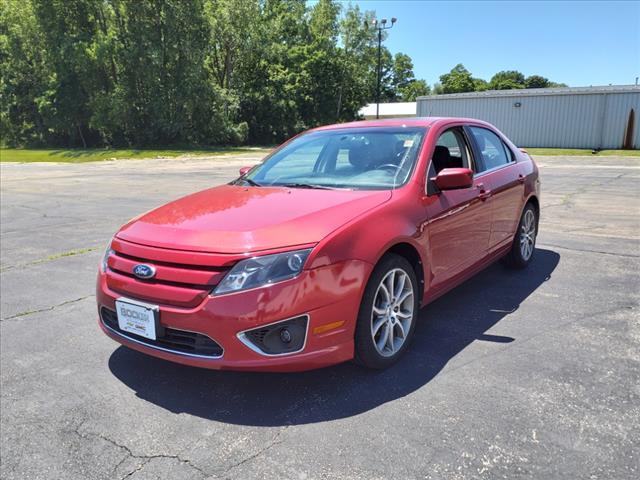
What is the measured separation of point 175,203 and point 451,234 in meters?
2.10

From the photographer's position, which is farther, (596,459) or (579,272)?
(579,272)

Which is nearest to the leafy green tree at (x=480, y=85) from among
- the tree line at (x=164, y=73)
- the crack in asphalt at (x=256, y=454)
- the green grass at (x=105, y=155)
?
the tree line at (x=164, y=73)

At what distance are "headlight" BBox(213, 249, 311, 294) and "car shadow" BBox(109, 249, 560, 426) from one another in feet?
2.45

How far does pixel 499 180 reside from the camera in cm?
465

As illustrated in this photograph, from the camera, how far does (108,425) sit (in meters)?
2.76

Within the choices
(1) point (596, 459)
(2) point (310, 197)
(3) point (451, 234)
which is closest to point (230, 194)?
(2) point (310, 197)

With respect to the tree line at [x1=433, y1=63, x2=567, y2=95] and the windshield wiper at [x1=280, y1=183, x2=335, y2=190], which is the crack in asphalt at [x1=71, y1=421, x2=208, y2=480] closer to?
the windshield wiper at [x1=280, y1=183, x2=335, y2=190]

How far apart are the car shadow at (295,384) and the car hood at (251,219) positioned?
920 millimetres

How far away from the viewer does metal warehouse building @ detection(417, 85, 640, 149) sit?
1177 inches

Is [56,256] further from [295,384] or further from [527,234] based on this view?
[527,234]

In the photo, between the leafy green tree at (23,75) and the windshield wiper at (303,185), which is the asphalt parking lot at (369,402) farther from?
the leafy green tree at (23,75)

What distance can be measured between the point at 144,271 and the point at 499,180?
3.30 m

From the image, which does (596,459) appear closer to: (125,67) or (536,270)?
(536,270)

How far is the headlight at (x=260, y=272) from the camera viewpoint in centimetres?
264
